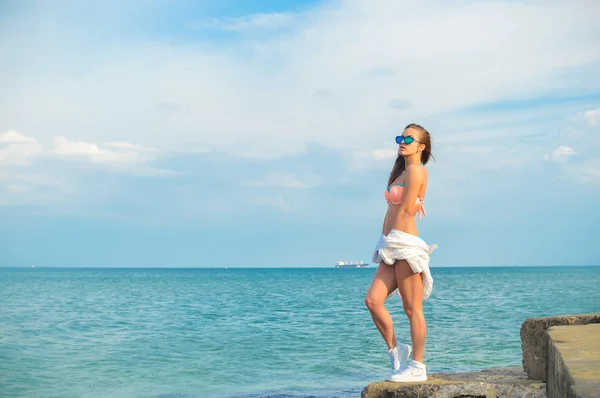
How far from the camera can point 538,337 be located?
621 cm

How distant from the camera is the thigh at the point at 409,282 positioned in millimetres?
5504

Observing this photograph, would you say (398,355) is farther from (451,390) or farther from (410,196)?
(410,196)

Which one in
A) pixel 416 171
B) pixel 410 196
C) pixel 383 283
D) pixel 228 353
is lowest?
pixel 228 353

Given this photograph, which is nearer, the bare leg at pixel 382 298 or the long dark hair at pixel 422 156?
the bare leg at pixel 382 298

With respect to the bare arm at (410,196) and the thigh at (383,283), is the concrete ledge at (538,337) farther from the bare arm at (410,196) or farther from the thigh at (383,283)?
the bare arm at (410,196)

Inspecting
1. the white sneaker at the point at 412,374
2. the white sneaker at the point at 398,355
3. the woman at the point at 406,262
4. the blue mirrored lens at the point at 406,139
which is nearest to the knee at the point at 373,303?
the woman at the point at 406,262

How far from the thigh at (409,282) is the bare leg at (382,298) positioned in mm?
Answer: 118

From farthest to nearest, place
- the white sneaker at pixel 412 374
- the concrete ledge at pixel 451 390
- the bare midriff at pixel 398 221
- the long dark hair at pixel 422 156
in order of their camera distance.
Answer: the long dark hair at pixel 422 156 < the bare midriff at pixel 398 221 < the white sneaker at pixel 412 374 < the concrete ledge at pixel 451 390

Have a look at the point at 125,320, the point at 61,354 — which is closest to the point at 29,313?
the point at 125,320

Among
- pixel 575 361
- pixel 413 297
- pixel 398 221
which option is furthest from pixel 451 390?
pixel 575 361

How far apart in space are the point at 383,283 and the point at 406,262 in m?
0.27

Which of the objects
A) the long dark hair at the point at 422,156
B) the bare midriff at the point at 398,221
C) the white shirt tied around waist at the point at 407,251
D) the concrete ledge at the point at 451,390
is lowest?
the concrete ledge at the point at 451,390

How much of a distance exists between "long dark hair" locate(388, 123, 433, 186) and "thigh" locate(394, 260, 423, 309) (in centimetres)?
76

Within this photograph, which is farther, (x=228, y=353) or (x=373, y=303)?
(x=228, y=353)
